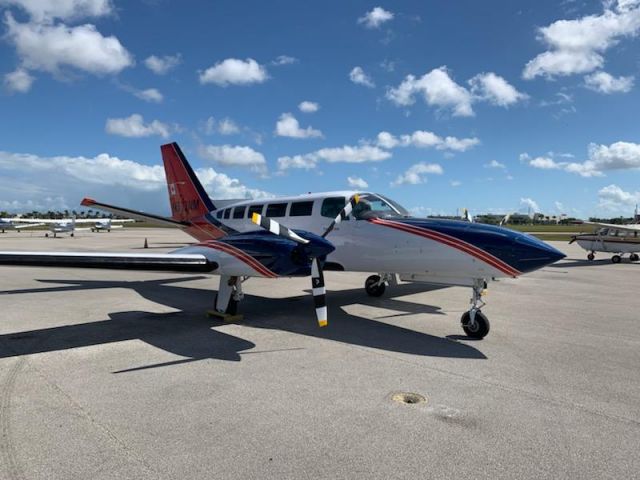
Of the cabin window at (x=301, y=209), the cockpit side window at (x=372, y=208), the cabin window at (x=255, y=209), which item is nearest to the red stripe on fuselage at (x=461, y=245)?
the cockpit side window at (x=372, y=208)

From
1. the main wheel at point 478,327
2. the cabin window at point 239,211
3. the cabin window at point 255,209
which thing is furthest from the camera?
the cabin window at point 239,211

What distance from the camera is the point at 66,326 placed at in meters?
8.28

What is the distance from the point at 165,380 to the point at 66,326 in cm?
415

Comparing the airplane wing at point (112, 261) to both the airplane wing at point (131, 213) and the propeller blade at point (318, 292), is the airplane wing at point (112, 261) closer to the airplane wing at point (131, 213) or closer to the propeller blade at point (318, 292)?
the propeller blade at point (318, 292)

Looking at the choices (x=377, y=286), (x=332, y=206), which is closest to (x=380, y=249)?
(x=332, y=206)

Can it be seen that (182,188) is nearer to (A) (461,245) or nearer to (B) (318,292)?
(B) (318,292)

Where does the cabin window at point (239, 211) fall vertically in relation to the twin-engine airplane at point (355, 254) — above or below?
above

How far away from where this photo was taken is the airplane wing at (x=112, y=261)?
22.7ft

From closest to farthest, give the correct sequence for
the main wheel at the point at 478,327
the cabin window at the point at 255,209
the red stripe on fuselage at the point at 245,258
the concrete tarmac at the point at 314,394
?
the concrete tarmac at the point at 314,394
the main wheel at the point at 478,327
the red stripe on fuselage at the point at 245,258
the cabin window at the point at 255,209

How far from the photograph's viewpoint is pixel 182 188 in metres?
15.7

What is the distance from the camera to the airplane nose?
7074mm

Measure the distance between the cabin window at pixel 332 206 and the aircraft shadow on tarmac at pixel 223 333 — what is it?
228 cm

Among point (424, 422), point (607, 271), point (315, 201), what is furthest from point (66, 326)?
point (607, 271)

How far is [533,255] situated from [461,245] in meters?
1.17
